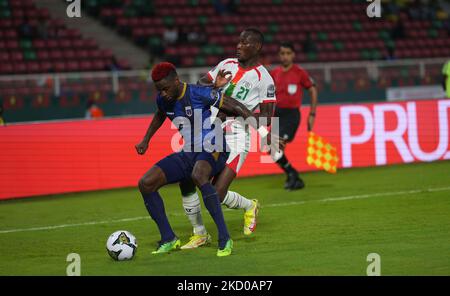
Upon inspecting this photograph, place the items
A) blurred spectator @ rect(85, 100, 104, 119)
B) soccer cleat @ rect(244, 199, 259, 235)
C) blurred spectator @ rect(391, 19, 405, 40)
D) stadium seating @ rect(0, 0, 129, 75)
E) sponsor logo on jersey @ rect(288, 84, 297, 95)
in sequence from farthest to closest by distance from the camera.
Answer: blurred spectator @ rect(391, 19, 405, 40)
stadium seating @ rect(0, 0, 129, 75)
blurred spectator @ rect(85, 100, 104, 119)
sponsor logo on jersey @ rect(288, 84, 297, 95)
soccer cleat @ rect(244, 199, 259, 235)

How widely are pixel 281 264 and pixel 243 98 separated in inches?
107

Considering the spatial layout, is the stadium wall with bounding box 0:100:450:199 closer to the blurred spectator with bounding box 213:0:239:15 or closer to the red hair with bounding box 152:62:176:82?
the red hair with bounding box 152:62:176:82

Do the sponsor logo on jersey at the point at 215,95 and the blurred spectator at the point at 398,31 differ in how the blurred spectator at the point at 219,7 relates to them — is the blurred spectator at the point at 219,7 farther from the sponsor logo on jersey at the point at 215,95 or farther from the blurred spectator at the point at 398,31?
the sponsor logo on jersey at the point at 215,95

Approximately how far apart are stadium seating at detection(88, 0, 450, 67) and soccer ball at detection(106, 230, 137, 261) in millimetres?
18283

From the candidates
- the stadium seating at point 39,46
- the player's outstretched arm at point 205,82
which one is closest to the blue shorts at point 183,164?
the player's outstretched arm at point 205,82

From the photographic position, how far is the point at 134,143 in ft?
52.5

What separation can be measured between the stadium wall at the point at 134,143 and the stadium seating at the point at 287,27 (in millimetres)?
10638

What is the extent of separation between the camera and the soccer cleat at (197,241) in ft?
31.8

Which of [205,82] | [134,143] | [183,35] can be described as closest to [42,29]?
[183,35]

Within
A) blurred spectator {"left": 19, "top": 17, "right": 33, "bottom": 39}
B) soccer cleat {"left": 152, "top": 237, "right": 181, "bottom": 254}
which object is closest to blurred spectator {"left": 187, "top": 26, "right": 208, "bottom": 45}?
blurred spectator {"left": 19, "top": 17, "right": 33, "bottom": 39}

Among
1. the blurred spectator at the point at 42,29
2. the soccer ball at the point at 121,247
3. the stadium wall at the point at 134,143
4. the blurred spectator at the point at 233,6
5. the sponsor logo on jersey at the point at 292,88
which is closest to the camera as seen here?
the soccer ball at the point at 121,247

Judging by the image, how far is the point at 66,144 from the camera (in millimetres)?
15336

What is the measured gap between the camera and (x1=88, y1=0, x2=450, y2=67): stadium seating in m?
28.5

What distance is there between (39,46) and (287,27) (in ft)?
32.3
